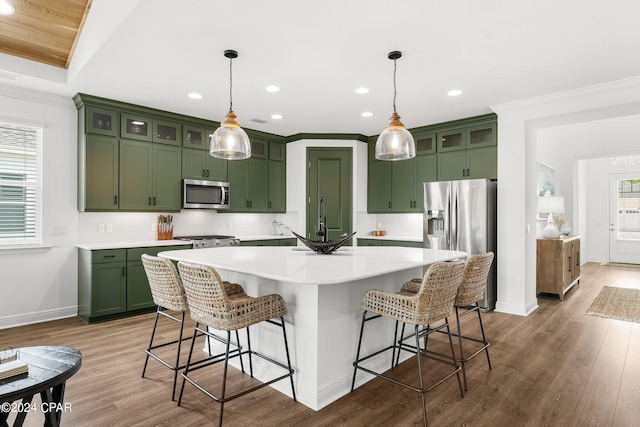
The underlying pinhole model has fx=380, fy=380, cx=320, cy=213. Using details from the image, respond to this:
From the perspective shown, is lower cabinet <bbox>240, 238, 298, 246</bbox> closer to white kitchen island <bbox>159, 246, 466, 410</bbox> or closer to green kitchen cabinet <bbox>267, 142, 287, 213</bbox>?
green kitchen cabinet <bbox>267, 142, 287, 213</bbox>

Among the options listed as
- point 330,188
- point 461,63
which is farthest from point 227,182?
point 461,63

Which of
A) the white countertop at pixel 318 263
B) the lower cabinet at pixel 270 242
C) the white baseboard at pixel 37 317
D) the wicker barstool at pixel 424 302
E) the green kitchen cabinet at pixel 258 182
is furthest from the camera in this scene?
the green kitchen cabinet at pixel 258 182

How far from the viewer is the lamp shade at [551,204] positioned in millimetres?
6156

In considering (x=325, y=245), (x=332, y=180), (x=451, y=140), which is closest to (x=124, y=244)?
(x=325, y=245)

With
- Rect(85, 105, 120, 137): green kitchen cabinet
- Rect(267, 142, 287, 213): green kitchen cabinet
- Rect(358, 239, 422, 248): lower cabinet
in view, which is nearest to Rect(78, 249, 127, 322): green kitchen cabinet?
Rect(85, 105, 120, 137): green kitchen cabinet

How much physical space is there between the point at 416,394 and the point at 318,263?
1.11 meters

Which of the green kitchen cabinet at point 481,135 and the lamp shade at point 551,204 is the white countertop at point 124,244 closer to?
the green kitchen cabinet at point 481,135

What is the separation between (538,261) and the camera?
570cm

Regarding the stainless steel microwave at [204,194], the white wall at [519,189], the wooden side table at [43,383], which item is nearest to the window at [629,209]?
the white wall at [519,189]

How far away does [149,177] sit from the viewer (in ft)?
15.8

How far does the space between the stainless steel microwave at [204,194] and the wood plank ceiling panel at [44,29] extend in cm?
193

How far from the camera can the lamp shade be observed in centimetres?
616

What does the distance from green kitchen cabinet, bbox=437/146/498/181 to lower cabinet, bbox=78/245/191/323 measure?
12.8 feet

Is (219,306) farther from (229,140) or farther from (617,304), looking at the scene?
(617,304)
